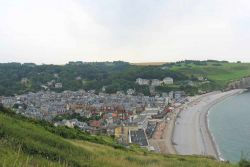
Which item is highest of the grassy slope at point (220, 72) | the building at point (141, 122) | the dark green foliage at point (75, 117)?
the grassy slope at point (220, 72)

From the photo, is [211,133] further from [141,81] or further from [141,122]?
[141,81]

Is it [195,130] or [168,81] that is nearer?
[195,130]

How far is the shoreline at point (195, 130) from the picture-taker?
47.3 metres

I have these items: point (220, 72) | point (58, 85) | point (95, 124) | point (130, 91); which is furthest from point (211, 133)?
point (220, 72)

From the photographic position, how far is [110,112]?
258 ft

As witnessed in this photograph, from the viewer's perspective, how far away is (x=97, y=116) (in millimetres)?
70500

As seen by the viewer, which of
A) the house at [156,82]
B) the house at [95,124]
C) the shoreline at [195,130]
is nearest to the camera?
the shoreline at [195,130]

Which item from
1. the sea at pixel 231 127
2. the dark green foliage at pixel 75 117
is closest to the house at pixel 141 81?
the sea at pixel 231 127

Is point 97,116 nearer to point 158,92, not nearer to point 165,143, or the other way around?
point 165,143

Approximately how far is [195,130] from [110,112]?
21.3m

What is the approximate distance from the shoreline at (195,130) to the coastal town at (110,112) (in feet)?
7.58

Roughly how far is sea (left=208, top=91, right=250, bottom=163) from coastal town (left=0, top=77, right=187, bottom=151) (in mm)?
7563

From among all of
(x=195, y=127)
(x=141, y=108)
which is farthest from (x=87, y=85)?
(x=195, y=127)

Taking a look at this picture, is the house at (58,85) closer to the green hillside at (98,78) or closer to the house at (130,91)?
the green hillside at (98,78)
